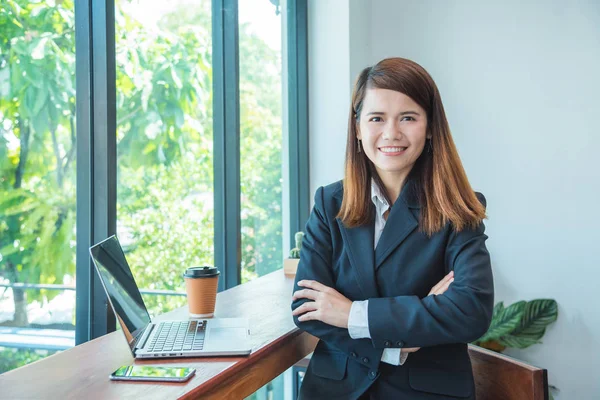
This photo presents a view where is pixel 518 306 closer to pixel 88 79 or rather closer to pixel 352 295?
pixel 352 295

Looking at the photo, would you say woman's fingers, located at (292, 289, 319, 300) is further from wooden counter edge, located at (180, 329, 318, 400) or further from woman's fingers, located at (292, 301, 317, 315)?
wooden counter edge, located at (180, 329, 318, 400)

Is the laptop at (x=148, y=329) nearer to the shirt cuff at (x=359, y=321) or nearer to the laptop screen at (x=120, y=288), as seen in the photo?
the laptop screen at (x=120, y=288)

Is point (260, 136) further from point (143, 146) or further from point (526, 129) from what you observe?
point (526, 129)

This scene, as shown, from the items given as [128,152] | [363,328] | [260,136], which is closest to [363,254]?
[363,328]

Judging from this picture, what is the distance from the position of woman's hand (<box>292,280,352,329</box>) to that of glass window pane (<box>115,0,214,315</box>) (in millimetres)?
682

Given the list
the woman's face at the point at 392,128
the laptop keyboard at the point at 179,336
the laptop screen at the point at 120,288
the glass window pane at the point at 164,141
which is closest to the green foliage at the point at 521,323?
the glass window pane at the point at 164,141

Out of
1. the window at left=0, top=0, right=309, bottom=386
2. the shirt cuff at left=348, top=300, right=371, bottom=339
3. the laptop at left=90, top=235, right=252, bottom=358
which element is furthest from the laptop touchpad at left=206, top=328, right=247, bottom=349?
the window at left=0, top=0, right=309, bottom=386

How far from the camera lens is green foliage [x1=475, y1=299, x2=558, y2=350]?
292cm

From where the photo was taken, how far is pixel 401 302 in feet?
4.45

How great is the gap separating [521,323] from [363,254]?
1.86 meters

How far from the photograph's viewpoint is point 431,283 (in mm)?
1438

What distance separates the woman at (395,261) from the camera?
4.38ft

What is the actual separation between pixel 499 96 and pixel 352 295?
2.05 m

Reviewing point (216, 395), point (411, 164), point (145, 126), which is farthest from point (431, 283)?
point (145, 126)
